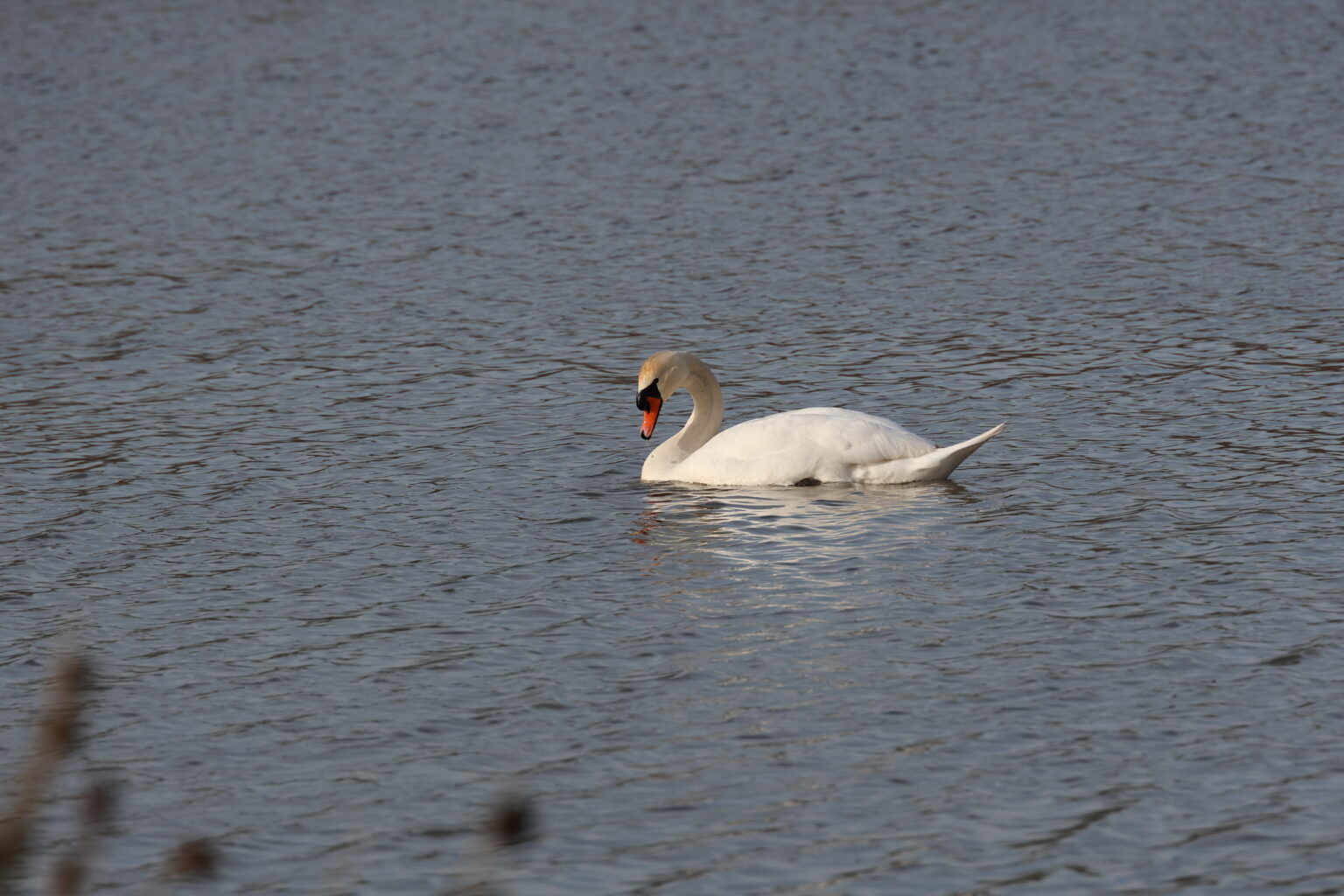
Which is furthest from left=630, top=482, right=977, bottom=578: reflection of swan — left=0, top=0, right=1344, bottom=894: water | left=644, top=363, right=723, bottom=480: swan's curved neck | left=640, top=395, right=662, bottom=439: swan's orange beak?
left=640, top=395, right=662, bottom=439: swan's orange beak

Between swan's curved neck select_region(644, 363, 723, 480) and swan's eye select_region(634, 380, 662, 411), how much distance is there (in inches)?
9.1

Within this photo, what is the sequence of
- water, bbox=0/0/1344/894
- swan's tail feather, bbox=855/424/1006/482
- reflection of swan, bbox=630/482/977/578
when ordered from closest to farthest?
water, bbox=0/0/1344/894 → reflection of swan, bbox=630/482/977/578 → swan's tail feather, bbox=855/424/1006/482

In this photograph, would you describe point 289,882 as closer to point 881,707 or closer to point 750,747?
point 750,747

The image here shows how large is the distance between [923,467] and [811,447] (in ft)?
2.60

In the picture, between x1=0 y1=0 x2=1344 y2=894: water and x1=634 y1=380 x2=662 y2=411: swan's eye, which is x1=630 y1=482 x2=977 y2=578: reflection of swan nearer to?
x1=0 y1=0 x2=1344 y2=894: water

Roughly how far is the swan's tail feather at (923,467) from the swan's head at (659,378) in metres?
1.80

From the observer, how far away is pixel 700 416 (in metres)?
14.6

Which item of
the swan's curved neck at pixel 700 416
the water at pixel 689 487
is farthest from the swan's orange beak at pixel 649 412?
the water at pixel 689 487

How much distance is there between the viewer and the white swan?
1338cm

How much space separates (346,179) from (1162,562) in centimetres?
1662

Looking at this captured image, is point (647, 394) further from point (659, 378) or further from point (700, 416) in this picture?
point (700, 416)

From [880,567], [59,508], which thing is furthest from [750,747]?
[59,508]

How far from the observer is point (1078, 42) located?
33.3 meters

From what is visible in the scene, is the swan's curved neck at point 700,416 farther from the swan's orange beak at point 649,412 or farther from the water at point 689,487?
the water at point 689,487
